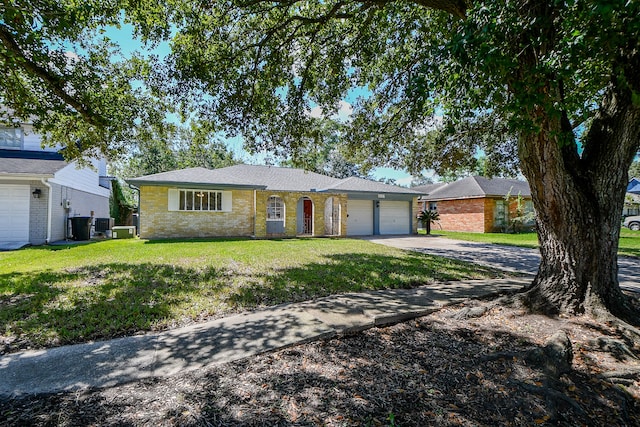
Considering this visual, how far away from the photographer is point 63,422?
77.2 inches

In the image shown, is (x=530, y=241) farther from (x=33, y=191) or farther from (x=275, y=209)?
(x=33, y=191)

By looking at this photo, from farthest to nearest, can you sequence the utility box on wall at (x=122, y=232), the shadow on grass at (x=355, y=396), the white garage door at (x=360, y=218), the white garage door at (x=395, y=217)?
the white garage door at (x=395, y=217)
the white garage door at (x=360, y=218)
the utility box on wall at (x=122, y=232)
the shadow on grass at (x=355, y=396)

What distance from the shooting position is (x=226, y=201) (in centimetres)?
1492

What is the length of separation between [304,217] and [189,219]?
7.06 m

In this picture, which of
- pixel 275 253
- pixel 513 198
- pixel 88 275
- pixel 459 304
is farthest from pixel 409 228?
pixel 88 275

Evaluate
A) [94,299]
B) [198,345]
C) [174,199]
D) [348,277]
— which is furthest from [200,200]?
[198,345]

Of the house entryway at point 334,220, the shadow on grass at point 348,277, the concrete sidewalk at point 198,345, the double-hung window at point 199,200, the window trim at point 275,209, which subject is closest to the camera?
the concrete sidewalk at point 198,345

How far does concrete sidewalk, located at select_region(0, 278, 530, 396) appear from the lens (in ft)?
8.30

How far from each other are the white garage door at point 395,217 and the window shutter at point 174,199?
11489 millimetres

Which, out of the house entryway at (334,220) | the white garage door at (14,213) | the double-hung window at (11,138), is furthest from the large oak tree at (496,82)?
the double-hung window at (11,138)

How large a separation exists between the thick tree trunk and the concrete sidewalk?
1461 millimetres

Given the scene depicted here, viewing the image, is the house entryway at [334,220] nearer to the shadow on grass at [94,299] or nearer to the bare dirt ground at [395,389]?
the shadow on grass at [94,299]

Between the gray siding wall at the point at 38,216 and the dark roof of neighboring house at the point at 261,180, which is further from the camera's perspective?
the dark roof of neighboring house at the point at 261,180

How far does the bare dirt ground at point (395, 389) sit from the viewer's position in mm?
2028
